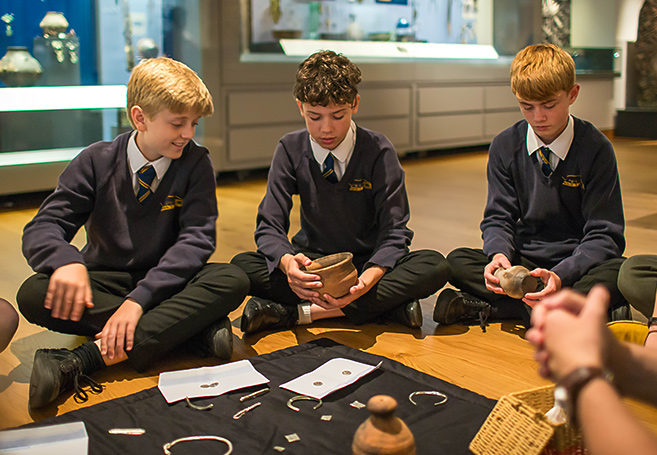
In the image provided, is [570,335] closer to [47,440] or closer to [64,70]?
[47,440]

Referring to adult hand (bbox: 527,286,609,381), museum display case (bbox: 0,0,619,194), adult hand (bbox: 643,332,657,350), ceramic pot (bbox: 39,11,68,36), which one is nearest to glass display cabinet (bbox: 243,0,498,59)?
museum display case (bbox: 0,0,619,194)

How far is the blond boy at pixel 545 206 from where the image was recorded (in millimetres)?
2127

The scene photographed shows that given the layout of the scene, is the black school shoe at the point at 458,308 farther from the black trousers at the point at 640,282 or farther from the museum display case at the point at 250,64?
the museum display case at the point at 250,64

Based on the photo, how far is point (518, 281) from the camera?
1.98 metres

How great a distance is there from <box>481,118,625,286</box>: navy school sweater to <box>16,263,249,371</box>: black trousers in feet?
2.70

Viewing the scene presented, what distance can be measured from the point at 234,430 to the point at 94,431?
30 centimetres

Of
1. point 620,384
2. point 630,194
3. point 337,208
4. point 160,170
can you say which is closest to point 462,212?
point 630,194

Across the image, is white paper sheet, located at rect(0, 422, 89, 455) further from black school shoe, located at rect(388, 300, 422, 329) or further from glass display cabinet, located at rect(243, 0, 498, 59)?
glass display cabinet, located at rect(243, 0, 498, 59)

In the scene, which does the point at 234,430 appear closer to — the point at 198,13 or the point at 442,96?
the point at 198,13

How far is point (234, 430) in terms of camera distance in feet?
5.02

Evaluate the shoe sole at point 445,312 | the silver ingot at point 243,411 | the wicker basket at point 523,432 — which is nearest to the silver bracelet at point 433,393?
the wicker basket at point 523,432

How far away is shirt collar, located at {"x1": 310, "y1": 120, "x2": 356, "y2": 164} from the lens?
7.62ft

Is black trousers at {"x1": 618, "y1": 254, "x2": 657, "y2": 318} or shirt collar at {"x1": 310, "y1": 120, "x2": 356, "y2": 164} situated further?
shirt collar at {"x1": 310, "y1": 120, "x2": 356, "y2": 164}

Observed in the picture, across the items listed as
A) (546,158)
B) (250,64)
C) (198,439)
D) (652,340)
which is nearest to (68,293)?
(198,439)
